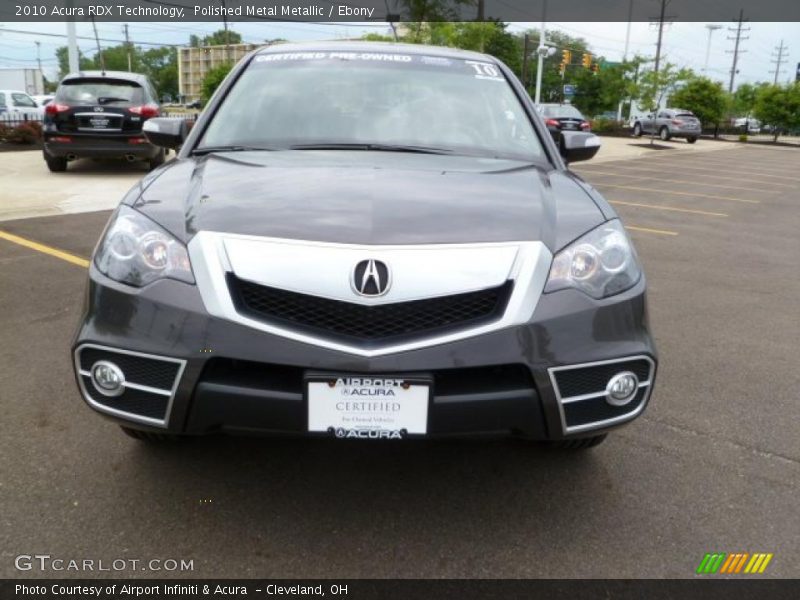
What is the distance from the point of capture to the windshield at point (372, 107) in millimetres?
3084

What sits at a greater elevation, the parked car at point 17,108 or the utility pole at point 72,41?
the utility pole at point 72,41

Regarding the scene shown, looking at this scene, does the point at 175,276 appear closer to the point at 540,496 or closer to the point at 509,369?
the point at 509,369

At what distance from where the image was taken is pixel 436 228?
7.06ft

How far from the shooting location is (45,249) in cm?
622

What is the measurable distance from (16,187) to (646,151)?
73.9ft

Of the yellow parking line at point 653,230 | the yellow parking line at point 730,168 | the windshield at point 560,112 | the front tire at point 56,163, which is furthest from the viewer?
the windshield at point 560,112

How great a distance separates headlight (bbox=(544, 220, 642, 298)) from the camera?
2.15 meters

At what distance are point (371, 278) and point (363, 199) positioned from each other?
0.41 metres

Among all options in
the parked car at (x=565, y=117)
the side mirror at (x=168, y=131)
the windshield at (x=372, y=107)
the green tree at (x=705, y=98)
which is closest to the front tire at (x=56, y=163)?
the side mirror at (x=168, y=131)

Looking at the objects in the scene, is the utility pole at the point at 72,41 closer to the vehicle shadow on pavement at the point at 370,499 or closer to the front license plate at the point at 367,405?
the vehicle shadow on pavement at the point at 370,499

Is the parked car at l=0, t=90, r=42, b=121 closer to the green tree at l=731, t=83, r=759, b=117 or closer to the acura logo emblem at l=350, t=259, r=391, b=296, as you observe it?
the acura logo emblem at l=350, t=259, r=391, b=296

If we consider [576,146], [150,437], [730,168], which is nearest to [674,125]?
[730,168]

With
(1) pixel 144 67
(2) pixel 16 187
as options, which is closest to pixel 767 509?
(2) pixel 16 187

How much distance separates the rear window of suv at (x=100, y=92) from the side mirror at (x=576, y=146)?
9.09 metres
